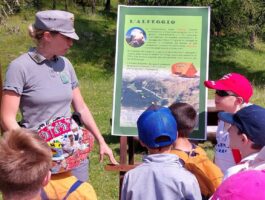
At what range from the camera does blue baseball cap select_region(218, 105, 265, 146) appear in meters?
2.89

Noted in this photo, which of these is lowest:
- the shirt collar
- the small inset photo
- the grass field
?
the grass field

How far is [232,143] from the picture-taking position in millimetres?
3023

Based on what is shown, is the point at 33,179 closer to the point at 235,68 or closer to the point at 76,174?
the point at 76,174

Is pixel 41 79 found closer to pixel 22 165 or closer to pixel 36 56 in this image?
pixel 36 56

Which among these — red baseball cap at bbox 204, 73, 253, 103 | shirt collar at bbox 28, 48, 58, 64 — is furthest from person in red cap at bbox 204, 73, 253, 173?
shirt collar at bbox 28, 48, 58, 64

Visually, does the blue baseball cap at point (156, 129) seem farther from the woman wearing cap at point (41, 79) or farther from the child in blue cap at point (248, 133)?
the woman wearing cap at point (41, 79)

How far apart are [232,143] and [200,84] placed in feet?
6.54

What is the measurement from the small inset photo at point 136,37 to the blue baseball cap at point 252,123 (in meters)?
2.23

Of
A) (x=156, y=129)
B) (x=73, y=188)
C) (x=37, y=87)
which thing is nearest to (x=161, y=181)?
(x=156, y=129)

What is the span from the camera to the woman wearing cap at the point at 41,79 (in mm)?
3514

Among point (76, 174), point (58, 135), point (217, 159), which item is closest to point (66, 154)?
point (58, 135)

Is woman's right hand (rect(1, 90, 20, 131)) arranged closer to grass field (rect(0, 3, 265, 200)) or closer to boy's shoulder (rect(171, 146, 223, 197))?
boy's shoulder (rect(171, 146, 223, 197))

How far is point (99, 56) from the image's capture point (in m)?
21.2

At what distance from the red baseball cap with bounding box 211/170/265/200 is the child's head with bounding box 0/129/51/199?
0.84 metres
